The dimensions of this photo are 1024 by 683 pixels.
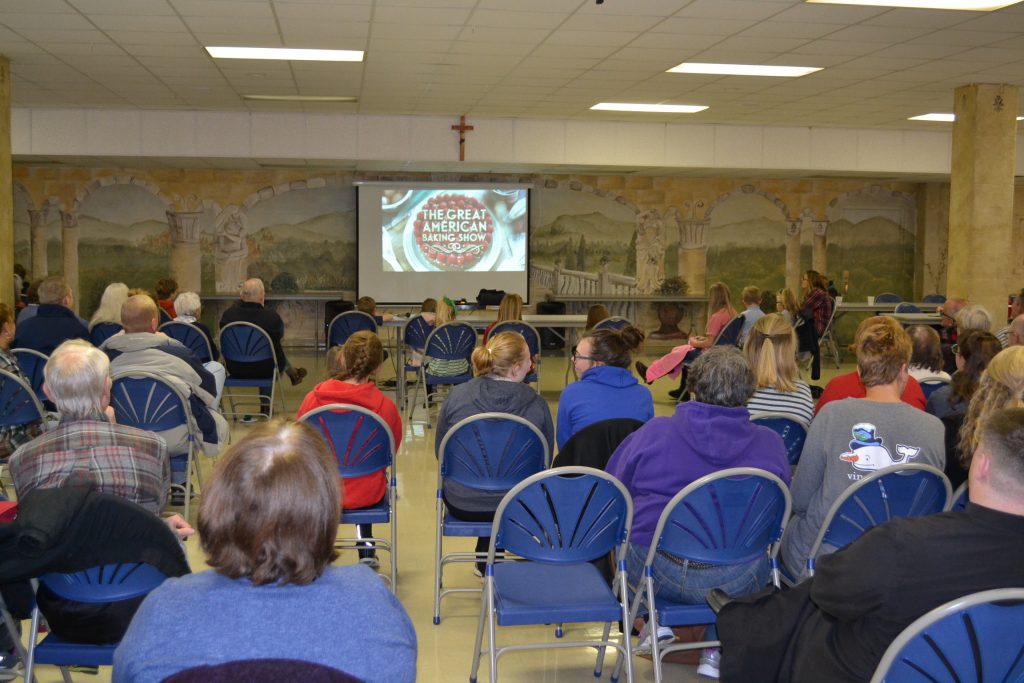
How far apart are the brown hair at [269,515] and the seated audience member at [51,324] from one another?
5.56 meters

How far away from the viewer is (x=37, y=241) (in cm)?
1412

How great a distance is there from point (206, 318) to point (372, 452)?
11.2m

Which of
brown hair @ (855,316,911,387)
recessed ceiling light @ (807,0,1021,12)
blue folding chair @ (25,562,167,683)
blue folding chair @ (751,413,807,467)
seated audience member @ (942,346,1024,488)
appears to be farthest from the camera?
recessed ceiling light @ (807,0,1021,12)

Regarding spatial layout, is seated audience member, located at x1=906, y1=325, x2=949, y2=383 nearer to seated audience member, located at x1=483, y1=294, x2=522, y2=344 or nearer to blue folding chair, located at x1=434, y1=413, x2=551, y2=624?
blue folding chair, located at x1=434, y1=413, x2=551, y2=624

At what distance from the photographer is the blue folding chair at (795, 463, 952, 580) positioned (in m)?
2.99

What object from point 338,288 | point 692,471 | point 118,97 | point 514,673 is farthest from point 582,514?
point 338,288

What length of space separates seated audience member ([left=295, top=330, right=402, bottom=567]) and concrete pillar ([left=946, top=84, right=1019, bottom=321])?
23.1 ft

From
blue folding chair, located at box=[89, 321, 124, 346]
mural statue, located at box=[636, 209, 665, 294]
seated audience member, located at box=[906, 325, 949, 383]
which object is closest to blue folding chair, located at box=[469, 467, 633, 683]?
seated audience member, located at box=[906, 325, 949, 383]

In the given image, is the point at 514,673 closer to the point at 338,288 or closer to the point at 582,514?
the point at 582,514

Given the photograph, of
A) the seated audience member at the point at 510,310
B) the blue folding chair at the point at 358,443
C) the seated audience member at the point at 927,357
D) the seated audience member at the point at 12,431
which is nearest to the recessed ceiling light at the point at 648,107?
the seated audience member at the point at 510,310

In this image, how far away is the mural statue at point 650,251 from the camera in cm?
1536

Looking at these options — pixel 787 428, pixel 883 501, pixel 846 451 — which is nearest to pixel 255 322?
pixel 787 428

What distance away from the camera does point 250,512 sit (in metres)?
1.55

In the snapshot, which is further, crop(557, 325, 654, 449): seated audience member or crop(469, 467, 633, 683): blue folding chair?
crop(557, 325, 654, 449): seated audience member
